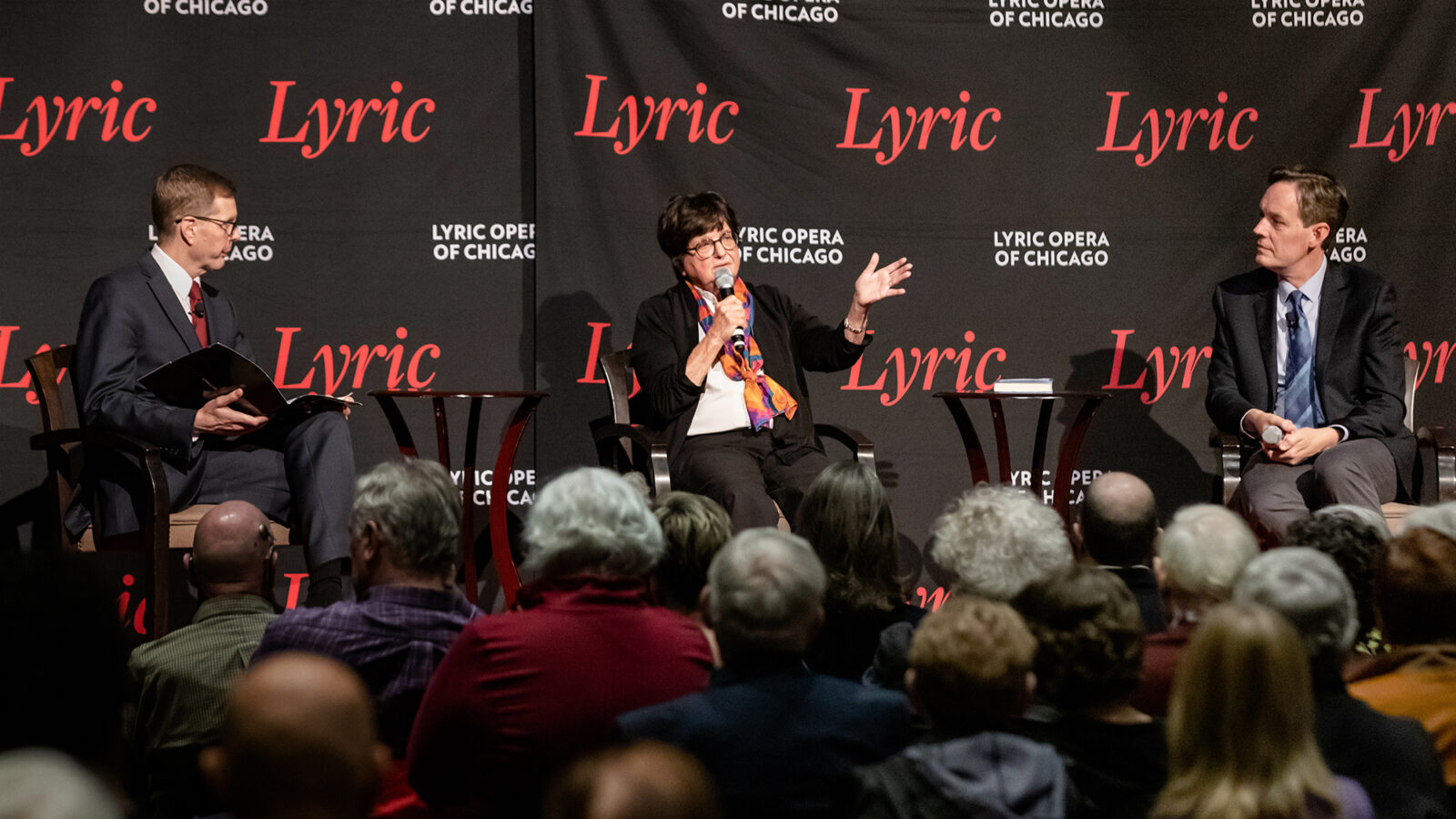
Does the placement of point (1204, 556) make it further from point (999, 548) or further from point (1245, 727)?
point (1245, 727)

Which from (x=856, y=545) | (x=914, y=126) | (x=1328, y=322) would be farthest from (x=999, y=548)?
(x=914, y=126)

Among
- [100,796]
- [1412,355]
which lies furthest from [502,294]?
[100,796]

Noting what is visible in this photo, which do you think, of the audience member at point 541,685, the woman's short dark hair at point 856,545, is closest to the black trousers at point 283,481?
the woman's short dark hair at point 856,545

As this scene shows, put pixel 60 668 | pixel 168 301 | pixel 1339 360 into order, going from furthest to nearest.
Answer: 1. pixel 1339 360
2. pixel 168 301
3. pixel 60 668

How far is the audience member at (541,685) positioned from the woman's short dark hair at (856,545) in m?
0.53

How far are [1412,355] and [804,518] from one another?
130 inches

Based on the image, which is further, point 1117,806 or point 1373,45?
point 1373,45

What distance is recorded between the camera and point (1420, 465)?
13.2ft

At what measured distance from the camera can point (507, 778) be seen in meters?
1.84

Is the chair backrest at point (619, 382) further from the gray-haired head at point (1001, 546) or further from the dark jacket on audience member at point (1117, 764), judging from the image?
the dark jacket on audience member at point (1117, 764)

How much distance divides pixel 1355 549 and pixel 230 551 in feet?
6.53

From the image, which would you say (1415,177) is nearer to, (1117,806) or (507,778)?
(1117,806)

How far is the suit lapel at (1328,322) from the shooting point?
4113 millimetres

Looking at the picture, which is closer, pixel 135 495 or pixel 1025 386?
pixel 135 495
